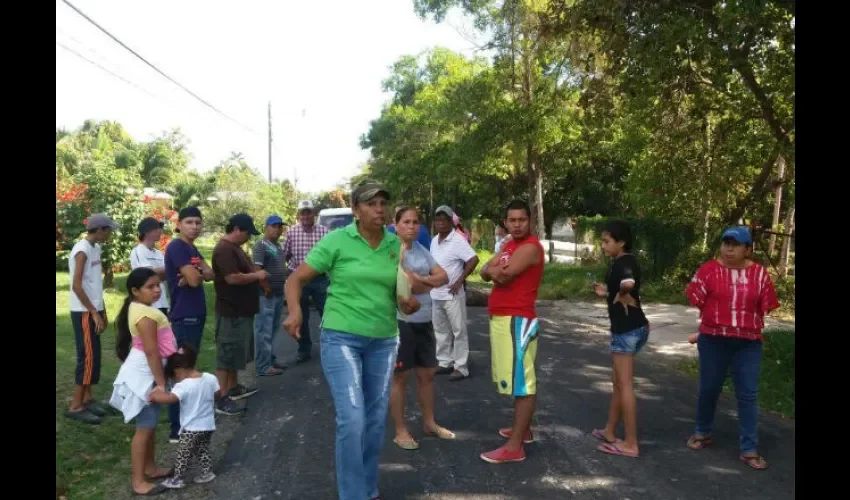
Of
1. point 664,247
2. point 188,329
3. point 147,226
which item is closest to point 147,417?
point 188,329

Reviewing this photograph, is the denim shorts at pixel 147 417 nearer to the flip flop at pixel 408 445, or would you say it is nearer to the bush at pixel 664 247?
the flip flop at pixel 408 445

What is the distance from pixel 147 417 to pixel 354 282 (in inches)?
70.5

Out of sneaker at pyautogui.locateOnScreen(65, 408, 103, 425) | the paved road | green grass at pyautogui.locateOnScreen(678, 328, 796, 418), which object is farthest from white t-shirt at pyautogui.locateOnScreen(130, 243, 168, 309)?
green grass at pyautogui.locateOnScreen(678, 328, 796, 418)

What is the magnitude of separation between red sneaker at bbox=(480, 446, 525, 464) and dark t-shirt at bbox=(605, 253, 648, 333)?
1175 millimetres

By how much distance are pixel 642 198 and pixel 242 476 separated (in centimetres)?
1305

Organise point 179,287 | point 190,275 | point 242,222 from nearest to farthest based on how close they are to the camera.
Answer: point 190,275 → point 179,287 → point 242,222

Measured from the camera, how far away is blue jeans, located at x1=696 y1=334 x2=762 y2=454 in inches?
181

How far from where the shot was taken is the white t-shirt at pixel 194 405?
14.1 feet

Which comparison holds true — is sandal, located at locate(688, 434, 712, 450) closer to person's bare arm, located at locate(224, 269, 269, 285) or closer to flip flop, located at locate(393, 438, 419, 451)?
flip flop, located at locate(393, 438, 419, 451)

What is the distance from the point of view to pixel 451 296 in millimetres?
6918

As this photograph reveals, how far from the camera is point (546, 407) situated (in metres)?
5.99

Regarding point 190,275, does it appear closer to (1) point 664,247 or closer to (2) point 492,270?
(2) point 492,270
